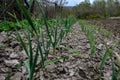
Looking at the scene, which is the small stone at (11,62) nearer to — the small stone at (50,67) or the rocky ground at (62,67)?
the rocky ground at (62,67)

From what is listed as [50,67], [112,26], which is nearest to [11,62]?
[50,67]

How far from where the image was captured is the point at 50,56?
192cm

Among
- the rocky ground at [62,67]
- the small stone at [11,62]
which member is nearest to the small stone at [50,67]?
the rocky ground at [62,67]

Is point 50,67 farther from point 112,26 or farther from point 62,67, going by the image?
point 112,26

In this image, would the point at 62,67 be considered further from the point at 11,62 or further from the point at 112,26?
the point at 112,26

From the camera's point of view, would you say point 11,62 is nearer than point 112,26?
Yes

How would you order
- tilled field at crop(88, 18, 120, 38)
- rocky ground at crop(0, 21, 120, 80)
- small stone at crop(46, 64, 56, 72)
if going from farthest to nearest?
tilled field at crop(88, 18, 120, 38) → small stone at crop(46, 64, 56, 72) → rocky ground at crop(0, 21, 120, 80)

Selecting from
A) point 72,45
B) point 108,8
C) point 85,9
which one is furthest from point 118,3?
point 72,45

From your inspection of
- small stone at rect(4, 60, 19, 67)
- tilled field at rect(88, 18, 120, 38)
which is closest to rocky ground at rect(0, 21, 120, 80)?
small stone at rect(4, 60, 19, 67)

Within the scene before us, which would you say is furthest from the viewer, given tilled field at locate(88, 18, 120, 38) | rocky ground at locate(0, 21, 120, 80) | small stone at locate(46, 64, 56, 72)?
tilled field at locate(88, 18, 120, 38)

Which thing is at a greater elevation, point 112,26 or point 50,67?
point 50,67

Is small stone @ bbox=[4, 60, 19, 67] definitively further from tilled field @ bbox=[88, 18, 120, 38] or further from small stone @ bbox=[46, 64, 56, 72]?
tilled field @ bbox=[88, 18, 120, 38]

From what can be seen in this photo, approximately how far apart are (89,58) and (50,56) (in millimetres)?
295

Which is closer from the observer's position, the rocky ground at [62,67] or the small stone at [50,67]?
the rocky ground at [62,67]
